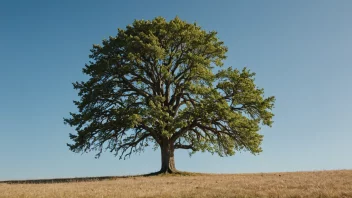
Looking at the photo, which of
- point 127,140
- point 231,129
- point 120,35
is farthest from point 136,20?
point 231,129

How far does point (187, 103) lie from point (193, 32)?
23.8ft

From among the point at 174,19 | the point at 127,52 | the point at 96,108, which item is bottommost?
the point at 96,108

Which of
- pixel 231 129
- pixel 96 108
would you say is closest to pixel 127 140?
pixel 96 108

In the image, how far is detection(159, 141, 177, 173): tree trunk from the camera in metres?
34.6

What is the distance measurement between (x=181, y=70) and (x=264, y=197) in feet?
79.8

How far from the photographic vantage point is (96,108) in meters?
35.4

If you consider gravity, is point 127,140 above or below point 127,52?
below

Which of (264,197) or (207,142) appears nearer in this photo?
(264,197)

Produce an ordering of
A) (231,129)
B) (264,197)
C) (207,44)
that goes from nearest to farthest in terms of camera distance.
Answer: (264,197) < (231,129) < (207,44)

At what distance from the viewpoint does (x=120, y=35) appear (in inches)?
1431

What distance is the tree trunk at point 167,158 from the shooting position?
34.6 meters

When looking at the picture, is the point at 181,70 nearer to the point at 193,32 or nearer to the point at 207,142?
the point at 193,32

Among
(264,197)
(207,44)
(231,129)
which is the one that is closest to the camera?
(264,197)

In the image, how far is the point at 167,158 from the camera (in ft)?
115
